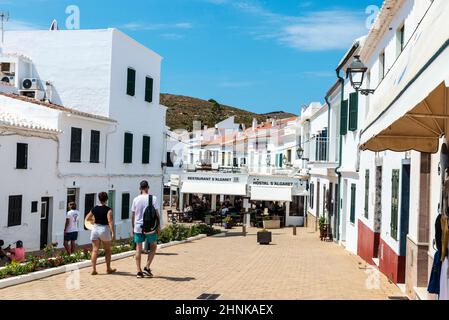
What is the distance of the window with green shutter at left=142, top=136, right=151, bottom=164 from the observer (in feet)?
97.5

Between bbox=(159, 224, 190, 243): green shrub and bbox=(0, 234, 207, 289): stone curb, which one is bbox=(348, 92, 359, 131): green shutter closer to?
bbox=(159, 224, 190, 243): green shrub

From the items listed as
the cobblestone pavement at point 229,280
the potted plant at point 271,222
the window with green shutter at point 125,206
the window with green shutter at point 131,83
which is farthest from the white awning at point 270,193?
the cobblestone pavement at point 229,280

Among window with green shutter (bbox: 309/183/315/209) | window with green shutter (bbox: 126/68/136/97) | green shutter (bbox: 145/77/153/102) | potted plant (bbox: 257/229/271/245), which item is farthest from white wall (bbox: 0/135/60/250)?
window with green shutter (bbox: 309/183/315/209)

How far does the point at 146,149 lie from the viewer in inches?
1180

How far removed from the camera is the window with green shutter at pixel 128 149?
2755cm

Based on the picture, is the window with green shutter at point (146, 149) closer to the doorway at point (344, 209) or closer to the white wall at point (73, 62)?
the white wall at point (73, 62)

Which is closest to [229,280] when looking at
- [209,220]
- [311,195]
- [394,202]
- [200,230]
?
[394,202]

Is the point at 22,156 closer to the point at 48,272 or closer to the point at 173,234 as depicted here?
the point at 173,234

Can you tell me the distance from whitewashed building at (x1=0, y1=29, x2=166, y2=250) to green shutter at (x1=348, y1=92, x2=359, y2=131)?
393 inches

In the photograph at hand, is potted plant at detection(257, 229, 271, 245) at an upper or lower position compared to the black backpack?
lower

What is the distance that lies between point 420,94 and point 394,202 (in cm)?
847

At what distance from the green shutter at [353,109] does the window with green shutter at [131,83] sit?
1141cm

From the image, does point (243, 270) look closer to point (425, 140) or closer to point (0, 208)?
point (425, 140)
